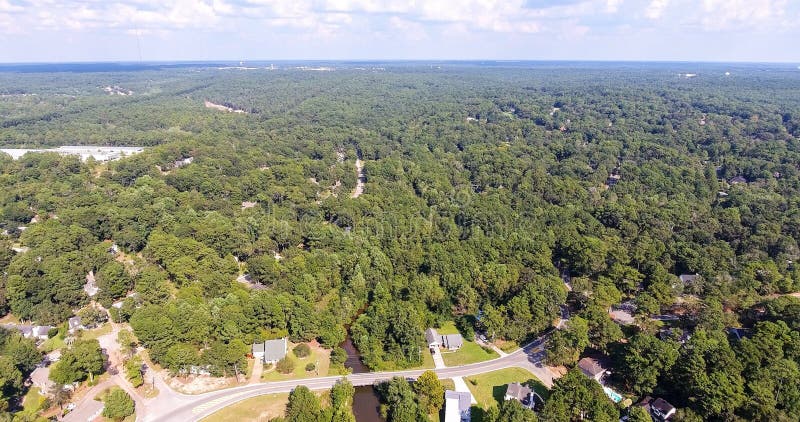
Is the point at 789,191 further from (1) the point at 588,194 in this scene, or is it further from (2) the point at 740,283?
(2) the point at 740,283

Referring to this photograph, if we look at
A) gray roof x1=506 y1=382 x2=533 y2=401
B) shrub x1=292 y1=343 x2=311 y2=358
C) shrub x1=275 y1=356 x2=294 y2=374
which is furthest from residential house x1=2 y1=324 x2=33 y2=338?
gray roof x1=506 y1=382 x2=533 y2=401

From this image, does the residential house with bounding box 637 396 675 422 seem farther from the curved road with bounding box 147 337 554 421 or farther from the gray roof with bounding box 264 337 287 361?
the gray roof with bounding box 264 337 287 361

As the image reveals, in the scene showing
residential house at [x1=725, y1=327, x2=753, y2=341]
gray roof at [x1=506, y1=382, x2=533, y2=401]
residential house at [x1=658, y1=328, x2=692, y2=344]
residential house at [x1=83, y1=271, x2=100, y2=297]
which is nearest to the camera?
gray roof at [x1=506, y1=382, x2=533, y2=401]

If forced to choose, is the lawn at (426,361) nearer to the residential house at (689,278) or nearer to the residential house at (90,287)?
the residential house at (689,278)

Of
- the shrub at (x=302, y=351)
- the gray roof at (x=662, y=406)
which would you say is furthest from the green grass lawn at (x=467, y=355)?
the gray roof at (x=662, y=406)

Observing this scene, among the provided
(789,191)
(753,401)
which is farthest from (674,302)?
(789,191)

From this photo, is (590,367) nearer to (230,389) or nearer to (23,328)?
(230,389)

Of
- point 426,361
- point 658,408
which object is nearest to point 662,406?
point 658,408
